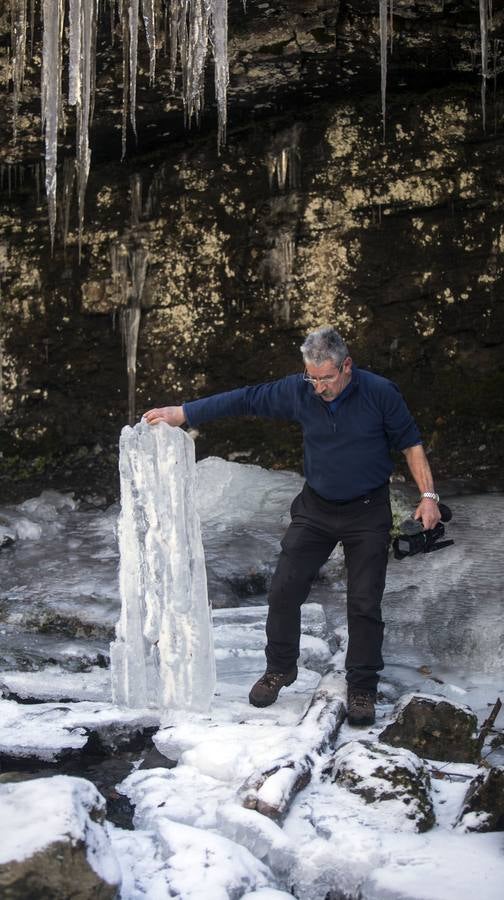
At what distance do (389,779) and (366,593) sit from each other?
93cm

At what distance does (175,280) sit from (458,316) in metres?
2.59

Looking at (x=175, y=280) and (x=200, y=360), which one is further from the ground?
(x=175, y=280)

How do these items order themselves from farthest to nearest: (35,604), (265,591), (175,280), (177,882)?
(175,280) → (265,591) → (35,604) → (177,882)

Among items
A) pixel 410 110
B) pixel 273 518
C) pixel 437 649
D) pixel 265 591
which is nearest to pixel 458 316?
pixel 410 110

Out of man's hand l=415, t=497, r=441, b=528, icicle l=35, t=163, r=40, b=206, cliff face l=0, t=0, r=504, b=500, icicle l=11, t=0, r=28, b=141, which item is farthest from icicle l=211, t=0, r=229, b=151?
man's hand l=415, t=497, r=441, b=528

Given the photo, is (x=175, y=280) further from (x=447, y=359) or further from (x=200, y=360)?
(x=447, y=359)

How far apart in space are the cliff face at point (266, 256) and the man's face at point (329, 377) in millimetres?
4682

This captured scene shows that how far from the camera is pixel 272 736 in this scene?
3871 millimetres

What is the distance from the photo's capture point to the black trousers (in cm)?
423

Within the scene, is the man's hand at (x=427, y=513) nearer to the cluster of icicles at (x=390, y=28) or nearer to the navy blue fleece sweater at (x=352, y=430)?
the navy blue fleece sweater at (x=352, y=430)

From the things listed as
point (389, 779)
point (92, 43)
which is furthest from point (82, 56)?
point (389, 779)

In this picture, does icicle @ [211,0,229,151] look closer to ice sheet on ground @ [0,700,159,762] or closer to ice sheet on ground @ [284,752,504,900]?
ice sheet on ground @ [0,700,159,762]

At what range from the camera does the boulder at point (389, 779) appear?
330 cm

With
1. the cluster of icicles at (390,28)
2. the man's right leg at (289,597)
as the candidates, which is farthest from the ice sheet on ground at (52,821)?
the cluster of icicles at (390,28)
